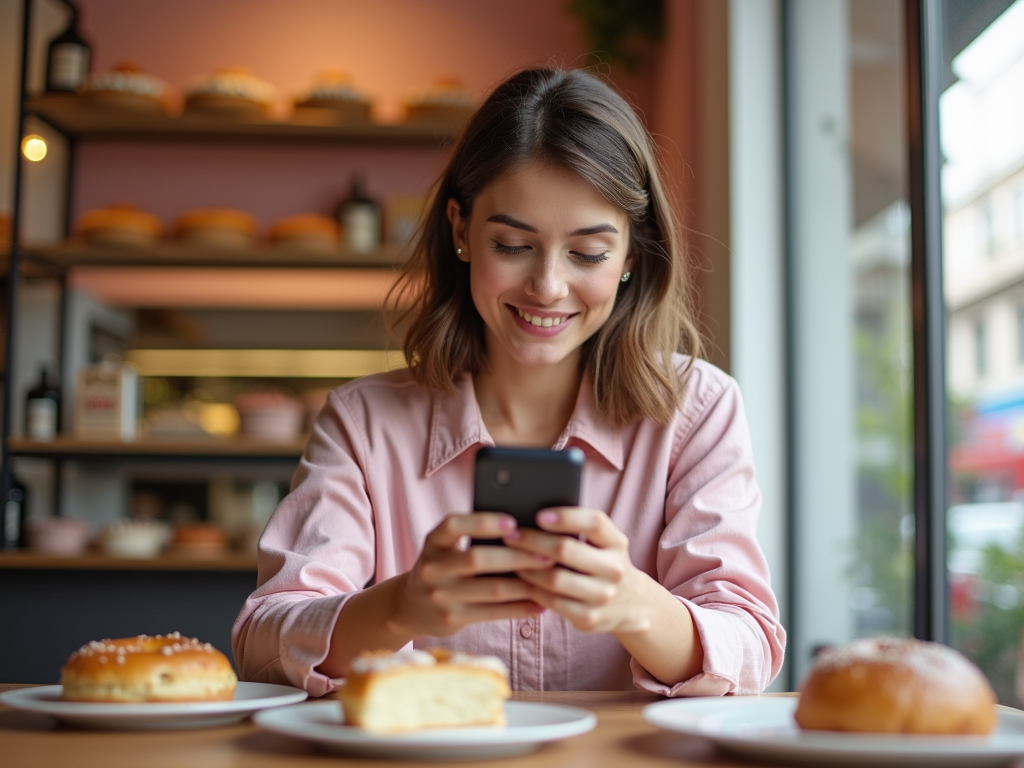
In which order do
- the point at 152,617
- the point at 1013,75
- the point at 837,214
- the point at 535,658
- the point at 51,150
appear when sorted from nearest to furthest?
the point at 535,658
the point at 1013,75
the point at 837,214
the point at 152,617
the point at 51,150

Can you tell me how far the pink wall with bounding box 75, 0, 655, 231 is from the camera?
4.13 m

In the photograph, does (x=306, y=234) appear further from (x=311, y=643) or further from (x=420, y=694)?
(x=420, y=694)

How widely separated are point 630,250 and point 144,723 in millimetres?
958

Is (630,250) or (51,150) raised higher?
(51,150)

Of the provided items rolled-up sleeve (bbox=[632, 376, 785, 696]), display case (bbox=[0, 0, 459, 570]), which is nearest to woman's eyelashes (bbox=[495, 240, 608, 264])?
→ rolled-up sleeve (bbox=[632, 376, 785, 696])

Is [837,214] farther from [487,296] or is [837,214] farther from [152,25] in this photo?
[152,25]

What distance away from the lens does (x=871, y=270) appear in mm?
2787

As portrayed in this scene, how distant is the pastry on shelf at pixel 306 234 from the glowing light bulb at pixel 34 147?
0.83 meters

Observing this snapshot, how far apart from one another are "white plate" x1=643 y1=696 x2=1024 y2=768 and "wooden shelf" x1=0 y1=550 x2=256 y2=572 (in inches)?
103

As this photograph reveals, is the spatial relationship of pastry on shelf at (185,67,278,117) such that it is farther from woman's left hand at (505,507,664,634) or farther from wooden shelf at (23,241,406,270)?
woman's left hand at (505,507,664,634)

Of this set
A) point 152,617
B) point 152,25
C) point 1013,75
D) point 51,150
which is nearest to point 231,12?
point 152,25

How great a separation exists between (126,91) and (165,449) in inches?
48.4

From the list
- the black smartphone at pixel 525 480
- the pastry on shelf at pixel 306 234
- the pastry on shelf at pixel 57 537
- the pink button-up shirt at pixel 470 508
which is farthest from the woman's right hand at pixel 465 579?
the pastry on shelf at pixel 306 234

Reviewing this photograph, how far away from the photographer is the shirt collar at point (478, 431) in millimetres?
1576
